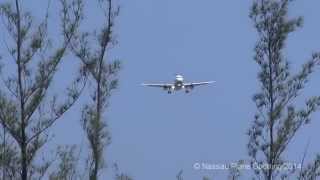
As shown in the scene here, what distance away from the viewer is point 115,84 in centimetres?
1750

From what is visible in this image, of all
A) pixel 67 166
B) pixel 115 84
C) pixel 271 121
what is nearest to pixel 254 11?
pixel 271 121

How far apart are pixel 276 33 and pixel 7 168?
543 centimetres

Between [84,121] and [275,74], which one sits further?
[84,121]

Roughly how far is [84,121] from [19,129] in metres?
3.24

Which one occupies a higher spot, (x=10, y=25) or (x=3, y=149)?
(x=10, y=25)

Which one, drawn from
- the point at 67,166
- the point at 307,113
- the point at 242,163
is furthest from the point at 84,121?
the point at 307,113

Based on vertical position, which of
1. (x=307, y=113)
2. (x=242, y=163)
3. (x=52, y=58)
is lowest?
(x=242, y=163)

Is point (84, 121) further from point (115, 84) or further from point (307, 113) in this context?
point (307, 113)

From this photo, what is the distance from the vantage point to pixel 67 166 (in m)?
15.0

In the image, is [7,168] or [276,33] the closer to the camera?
[7,168]

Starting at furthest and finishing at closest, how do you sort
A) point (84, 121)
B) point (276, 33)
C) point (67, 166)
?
point (84, 121) → point (276, 33) → point (67, 166)

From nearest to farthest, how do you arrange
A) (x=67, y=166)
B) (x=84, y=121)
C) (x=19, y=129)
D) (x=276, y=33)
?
(x=19, y=129), (x=67, y=166), (x=276, y=33), (x=84, y=121)

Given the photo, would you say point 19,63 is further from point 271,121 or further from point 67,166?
point 271,121

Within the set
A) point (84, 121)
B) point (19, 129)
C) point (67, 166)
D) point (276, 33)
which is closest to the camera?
point (19, 129)
